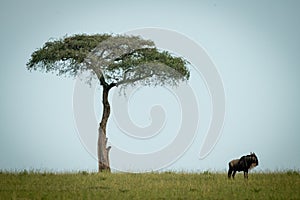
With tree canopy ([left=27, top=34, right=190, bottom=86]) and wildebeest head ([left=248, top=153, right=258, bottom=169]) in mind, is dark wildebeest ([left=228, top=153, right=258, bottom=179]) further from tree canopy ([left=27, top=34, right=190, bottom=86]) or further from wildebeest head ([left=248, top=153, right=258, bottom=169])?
tree canopy ([left=27, top=34, right=190, bottom=86])

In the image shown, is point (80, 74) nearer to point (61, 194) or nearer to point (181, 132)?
point (181, 132)

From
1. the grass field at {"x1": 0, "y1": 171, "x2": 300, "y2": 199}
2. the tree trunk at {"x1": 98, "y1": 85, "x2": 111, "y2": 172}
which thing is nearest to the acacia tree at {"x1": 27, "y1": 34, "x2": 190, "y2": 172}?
the tree trunk at {"x1": 98, "y1": 85, "x2": 111, "y2": 172}

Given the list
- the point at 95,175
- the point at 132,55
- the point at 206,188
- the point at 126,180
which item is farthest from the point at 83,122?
the point at 206,188

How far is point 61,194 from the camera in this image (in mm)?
19250

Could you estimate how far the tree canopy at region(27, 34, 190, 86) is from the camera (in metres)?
33.7

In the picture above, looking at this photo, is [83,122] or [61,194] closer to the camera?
[61,194]

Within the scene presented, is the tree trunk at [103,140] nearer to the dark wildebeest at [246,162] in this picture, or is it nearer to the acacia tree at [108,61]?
the acacia tree at [108,61]

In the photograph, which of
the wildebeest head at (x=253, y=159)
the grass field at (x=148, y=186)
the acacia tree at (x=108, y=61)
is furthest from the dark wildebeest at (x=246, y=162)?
the acacia tree at (x=108, y=61)

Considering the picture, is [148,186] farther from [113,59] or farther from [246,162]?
[113,59]

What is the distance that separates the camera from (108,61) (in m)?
33.9

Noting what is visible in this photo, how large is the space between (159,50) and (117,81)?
3.72 metres

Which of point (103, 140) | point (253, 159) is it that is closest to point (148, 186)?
point (253, 159)

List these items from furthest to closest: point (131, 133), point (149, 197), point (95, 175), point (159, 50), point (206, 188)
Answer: point (159, 50) < point (131, 133) < point (95, 175) < point (206, 188) < point (149, 197)

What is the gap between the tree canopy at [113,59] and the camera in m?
33.7
